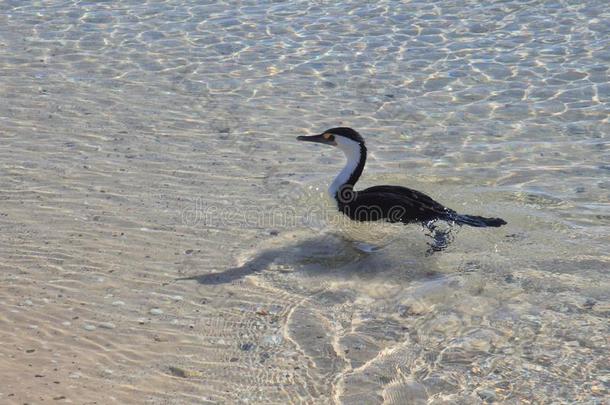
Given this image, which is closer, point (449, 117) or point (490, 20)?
point (449, 117)

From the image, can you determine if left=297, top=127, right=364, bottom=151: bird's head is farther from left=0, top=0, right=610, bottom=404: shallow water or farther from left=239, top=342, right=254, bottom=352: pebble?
left=239, top=342, right=254, bottom=352: pebble

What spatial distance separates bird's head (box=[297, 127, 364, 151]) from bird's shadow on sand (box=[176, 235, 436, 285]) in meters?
0.91

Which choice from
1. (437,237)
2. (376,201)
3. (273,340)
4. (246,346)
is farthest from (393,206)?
(246,346)

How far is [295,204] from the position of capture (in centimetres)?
841

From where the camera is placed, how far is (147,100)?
1065 cm

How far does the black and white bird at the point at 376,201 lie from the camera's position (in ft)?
25.2

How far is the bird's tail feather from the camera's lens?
7547 mm

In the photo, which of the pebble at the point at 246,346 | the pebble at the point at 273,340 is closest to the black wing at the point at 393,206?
the pebble at the point at 273,340

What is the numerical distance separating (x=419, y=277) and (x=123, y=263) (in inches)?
89.7

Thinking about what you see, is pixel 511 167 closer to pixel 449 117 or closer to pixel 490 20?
pixel 449 117

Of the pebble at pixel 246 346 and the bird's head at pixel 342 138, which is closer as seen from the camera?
the pebble at pixel 246 346

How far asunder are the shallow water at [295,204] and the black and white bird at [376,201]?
0.24m

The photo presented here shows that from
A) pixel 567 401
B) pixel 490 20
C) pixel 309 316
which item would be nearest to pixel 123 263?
pixel 309 316

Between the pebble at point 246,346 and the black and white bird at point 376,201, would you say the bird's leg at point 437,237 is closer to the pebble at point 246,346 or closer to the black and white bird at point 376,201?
the black and white bird at point 376,201
